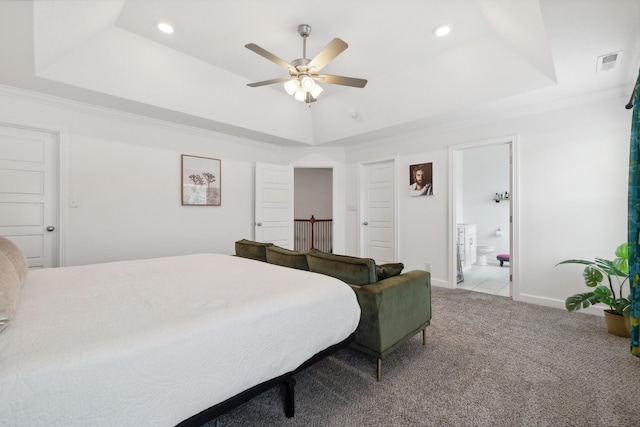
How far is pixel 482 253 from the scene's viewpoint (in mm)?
6137

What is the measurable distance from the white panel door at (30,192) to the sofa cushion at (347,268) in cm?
319

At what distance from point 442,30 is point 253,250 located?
2998 millimetres

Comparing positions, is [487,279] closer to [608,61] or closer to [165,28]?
[608,61]

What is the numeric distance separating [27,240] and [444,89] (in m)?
5.14

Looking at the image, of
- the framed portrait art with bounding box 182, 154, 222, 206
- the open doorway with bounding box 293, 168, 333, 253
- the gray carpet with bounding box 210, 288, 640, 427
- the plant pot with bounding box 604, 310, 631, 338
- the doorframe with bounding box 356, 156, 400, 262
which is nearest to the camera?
the gray carpet with bounding box 210, 288, 640, 427

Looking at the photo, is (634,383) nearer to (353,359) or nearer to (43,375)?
(353,359)

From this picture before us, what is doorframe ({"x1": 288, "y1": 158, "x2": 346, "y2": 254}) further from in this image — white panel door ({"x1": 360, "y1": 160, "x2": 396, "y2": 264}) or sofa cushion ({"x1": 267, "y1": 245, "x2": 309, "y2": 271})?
sofa cushion ({"x1": 267, "y1": 245, "x2": 309, "y2": 271})

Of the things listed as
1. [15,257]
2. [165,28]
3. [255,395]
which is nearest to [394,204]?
[165,28]

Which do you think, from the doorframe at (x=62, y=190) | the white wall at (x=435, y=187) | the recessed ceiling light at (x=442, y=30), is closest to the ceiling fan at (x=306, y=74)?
the recessed ceiling light at (x=442, y=30)

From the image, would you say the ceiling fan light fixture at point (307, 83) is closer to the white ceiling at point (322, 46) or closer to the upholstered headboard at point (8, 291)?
the white ceiling at point (322, 46)

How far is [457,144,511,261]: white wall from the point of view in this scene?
623 cm

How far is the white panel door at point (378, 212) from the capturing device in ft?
16.7

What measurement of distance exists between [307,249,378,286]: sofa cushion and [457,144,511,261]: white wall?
17.2ft

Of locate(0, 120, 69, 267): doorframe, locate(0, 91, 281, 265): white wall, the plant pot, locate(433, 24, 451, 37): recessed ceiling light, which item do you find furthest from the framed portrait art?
the plant pot
